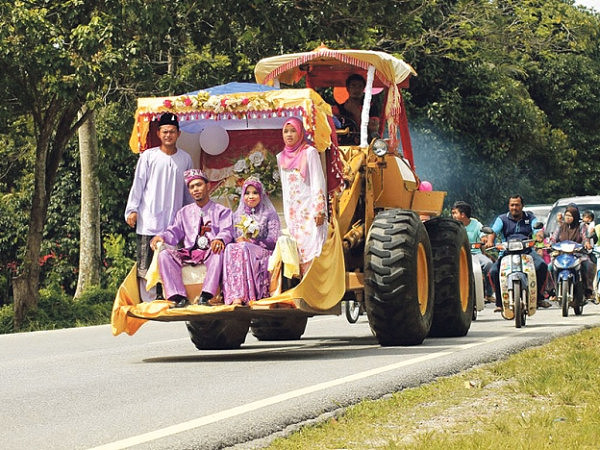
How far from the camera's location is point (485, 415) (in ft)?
27.3

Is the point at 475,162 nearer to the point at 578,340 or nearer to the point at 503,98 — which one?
the point at 503,98

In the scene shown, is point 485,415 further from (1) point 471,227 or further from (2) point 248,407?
(1) point 471,227

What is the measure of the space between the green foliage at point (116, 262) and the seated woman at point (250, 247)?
1447 cm

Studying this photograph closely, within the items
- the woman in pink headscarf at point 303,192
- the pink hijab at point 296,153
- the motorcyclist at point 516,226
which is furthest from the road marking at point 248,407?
the motorcyclist at point 516,226

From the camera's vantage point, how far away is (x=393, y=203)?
15.0 meters

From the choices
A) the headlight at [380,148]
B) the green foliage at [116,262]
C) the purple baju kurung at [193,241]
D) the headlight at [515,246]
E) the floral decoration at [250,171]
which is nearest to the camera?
the purple baju kurung at [193,241]

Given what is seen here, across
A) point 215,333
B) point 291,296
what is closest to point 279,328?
point 215,333

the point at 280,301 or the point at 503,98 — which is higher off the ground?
the point at 503,98

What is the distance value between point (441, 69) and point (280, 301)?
26.3m

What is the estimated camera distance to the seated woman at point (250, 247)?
1270 cm

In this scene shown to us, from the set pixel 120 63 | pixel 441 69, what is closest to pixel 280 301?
pixel 120 63

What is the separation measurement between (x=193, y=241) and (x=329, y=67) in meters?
3.42

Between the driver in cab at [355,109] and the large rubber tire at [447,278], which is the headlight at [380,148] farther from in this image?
the large rubber tire at [447,278]

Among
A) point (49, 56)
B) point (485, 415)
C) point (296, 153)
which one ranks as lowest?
point (485, 415)
